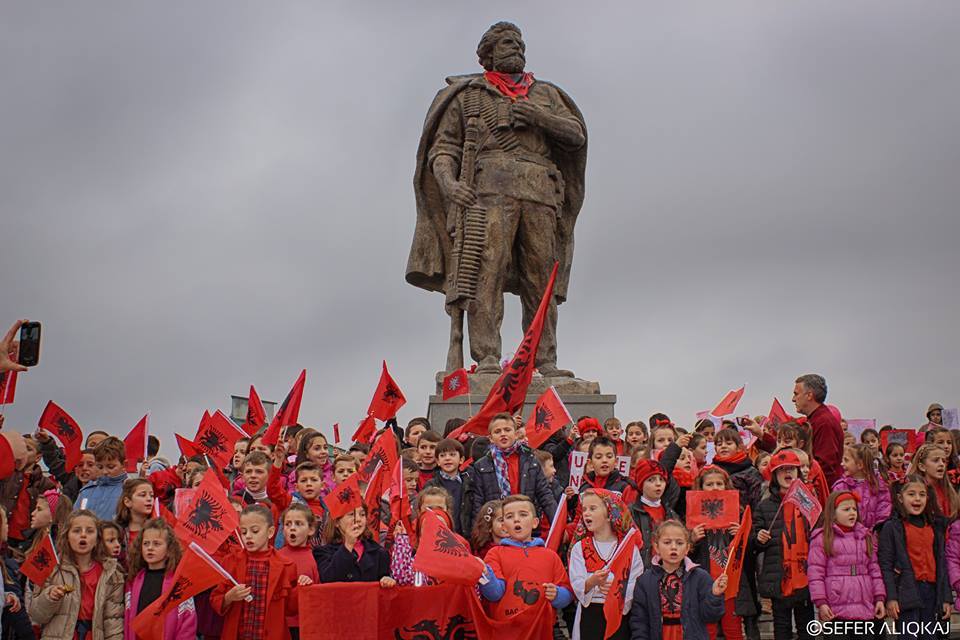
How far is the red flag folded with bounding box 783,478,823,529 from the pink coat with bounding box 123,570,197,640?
441cm

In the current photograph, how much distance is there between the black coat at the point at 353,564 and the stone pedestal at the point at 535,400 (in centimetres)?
651

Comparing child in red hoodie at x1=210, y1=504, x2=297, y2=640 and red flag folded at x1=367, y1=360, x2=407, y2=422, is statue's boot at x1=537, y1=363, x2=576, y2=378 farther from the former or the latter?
child in red hoodie at x1=210, y1=504, x2=297, y2=640

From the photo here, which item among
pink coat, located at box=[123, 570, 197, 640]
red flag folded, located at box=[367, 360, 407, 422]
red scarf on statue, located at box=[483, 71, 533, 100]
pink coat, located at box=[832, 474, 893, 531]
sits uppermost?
red scarf on statue, located at box=[483, 71, 533, 100]

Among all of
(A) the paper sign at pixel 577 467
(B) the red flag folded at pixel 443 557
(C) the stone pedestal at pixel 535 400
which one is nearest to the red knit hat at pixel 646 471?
(A) the paper sign at pixel 577 467

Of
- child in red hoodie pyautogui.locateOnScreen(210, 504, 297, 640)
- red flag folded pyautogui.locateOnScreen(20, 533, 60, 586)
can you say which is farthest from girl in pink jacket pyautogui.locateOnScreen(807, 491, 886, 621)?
red flag folded pyautogui.locateOnScreen(20, 533, 60, 586)

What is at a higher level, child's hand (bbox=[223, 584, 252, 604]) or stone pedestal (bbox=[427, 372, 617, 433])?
stone pedestal (bbox=[427, 372, 617, 433])

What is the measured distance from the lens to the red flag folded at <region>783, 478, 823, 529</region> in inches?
376

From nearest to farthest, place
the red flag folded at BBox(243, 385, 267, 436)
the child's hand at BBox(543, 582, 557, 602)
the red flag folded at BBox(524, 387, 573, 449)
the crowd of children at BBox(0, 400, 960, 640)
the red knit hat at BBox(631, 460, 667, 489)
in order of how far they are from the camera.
Result: 1. the child's hand at BBox(543, 582, 557, 602)
2. the crowd of children at BBox(0, 400, 960, 640)
3. the red knit hat at BBox(631, 460, 667, 489)
4. the red flag folded at BBox(524, 387, 573, 449)
5. the red flag folded at BBox(243, 385, 267, 436)

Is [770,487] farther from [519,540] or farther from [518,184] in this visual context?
[518,184]

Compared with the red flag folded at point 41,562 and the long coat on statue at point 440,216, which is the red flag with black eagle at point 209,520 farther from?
the long coat on statue at point 440,216

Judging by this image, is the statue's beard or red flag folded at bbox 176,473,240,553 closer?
red flag folded at bbox 176,473,240,553

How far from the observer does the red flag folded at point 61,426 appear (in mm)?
12914

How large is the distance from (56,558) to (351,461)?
101 inches

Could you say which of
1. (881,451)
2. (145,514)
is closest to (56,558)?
(145,514)
